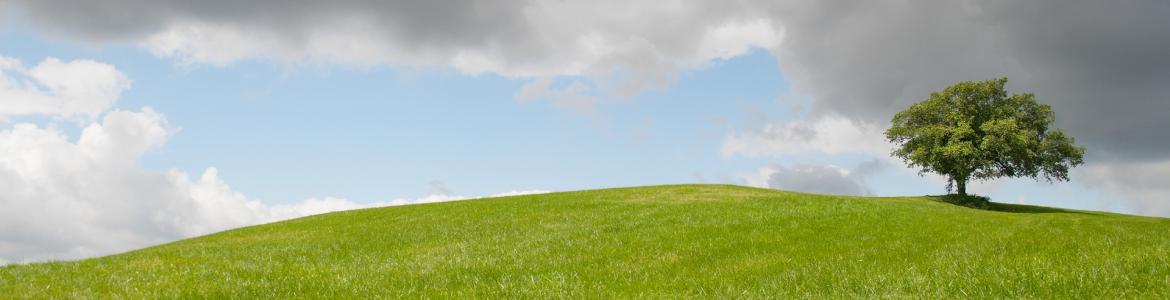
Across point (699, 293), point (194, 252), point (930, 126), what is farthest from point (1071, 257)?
point (930, 126)

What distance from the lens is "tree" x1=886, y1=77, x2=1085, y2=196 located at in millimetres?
63625

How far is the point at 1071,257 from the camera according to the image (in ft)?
54.9

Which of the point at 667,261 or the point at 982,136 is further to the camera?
the point at 982,136

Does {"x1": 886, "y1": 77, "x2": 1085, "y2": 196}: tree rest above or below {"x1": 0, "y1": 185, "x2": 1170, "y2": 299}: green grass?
above

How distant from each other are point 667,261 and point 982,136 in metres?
57.2

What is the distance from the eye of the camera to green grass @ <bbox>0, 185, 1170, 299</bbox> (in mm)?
14664

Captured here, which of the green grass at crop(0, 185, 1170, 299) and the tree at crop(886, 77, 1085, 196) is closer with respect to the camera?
the green grass at crop(0, 185, 1170, 299)

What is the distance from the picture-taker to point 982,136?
215 feet

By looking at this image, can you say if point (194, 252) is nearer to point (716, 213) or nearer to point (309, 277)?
point (309, 277)

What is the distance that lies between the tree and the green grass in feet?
124

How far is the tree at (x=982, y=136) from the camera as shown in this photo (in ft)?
209

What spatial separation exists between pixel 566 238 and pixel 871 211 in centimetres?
1428

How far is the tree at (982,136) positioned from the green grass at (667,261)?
3764cm

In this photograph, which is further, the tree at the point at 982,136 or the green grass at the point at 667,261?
the tree at the point at 982,136
